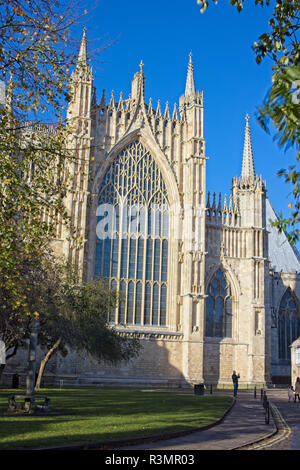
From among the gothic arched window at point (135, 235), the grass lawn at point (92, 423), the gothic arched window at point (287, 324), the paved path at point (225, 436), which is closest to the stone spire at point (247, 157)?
the gothic arched window at point (135, 235)

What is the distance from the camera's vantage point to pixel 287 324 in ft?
159

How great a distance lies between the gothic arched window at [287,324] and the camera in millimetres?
47812

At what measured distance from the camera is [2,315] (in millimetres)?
17391

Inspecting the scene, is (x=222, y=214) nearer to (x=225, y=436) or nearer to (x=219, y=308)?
Answer: (x=219, y=308)

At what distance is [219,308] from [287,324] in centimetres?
1086

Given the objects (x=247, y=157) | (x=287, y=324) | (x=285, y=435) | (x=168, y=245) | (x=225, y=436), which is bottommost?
(x=285, y=435)

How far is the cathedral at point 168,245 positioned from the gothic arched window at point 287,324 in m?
6.62

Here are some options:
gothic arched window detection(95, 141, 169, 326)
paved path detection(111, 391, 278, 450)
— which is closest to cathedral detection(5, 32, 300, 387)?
gothic arched window detection(95, 141, 169, 326)

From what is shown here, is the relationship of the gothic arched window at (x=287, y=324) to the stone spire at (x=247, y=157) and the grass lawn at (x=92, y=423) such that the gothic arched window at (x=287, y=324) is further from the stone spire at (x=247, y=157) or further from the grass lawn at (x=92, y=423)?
the grass lawn at (x=92, y=423)

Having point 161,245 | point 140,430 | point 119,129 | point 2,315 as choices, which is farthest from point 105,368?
A: point 140,430

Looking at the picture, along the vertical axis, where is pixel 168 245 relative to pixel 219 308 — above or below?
above

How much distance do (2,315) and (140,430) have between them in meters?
7.15

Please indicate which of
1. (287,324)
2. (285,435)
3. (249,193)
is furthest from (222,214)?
(285,435)
